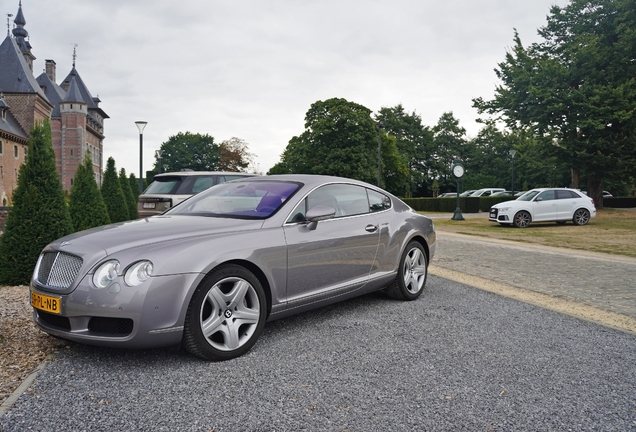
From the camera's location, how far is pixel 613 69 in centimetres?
2903

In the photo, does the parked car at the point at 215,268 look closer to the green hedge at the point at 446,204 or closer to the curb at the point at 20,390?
the curb at the point at 20,390

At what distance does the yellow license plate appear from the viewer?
3633 mm

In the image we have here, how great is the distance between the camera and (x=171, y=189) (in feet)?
39.0

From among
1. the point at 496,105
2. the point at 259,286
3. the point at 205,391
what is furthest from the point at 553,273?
the point at 496,105

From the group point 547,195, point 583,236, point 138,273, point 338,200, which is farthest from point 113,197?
point 547,195

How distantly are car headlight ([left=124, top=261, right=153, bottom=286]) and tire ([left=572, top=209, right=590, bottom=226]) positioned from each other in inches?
833

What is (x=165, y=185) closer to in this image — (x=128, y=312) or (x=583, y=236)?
(x=128, y=312)

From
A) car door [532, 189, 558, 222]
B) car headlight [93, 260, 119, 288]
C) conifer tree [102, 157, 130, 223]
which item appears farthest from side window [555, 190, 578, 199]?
car headlight [93, 260, 119, 288]

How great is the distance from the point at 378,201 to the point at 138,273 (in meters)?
3.08

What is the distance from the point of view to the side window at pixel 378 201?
5742 millimetres

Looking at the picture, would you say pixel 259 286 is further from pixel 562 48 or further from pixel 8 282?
pixel 562 48

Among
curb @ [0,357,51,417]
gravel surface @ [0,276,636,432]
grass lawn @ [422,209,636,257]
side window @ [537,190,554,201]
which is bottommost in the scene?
gravel surface @ [0,276,636,432]

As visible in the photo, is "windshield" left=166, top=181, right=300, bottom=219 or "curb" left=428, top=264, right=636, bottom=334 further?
"curb" left=428, top=264, right=636, bottom=334

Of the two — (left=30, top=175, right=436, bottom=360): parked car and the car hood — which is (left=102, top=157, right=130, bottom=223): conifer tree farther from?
the car hood
